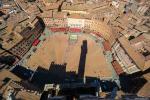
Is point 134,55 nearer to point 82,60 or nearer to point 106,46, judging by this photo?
point 106,46

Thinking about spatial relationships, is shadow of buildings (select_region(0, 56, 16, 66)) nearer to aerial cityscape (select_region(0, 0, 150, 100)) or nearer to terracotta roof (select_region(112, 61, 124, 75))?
aerial cityscape (select_region(0, 0, 150, 100))

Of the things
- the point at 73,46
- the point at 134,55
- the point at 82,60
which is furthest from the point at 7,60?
the point at 134,55

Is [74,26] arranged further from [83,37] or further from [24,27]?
[24,27]

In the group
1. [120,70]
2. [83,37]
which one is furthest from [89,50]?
[120,70]

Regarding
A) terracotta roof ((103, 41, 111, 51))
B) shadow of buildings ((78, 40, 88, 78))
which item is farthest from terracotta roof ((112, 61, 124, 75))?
shadow of buildings ((78, 40, 88, 78))

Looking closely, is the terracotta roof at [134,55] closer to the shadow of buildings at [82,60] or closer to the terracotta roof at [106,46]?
the terracotta roof at [106,46]

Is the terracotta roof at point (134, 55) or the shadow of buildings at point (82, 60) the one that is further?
the shadow of buildings at point (82, 60)

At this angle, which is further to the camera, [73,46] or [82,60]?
[73,46]

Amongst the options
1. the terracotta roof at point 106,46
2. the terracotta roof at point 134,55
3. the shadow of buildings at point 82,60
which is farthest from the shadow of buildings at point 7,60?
the terracotta roof at point 134,55
